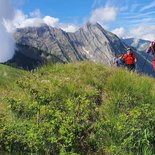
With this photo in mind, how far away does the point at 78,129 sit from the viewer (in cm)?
880

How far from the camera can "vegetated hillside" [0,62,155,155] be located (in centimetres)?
845

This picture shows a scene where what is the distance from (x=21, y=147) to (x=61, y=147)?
3.96ft

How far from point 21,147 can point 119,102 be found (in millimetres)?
3803

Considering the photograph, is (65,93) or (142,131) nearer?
(142,131)

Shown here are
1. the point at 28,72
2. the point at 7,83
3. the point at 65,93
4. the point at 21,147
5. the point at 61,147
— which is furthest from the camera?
the point at 28,72

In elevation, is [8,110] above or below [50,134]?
above

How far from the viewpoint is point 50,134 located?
8.35 meters

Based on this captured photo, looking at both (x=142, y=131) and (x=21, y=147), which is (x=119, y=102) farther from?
(x=21, y=147)

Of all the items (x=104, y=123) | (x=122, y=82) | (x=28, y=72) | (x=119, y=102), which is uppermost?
(x=28, y=72)

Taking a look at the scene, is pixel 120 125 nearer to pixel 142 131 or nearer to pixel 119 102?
pixel 142 131

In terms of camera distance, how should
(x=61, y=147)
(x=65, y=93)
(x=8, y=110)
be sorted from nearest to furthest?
(x=61, y=147)
(x=8, y=110)
(x=65, y=93)

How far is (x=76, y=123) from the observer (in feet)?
28.8

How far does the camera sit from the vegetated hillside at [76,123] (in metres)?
8.45

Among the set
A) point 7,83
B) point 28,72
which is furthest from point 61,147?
point 28,72
